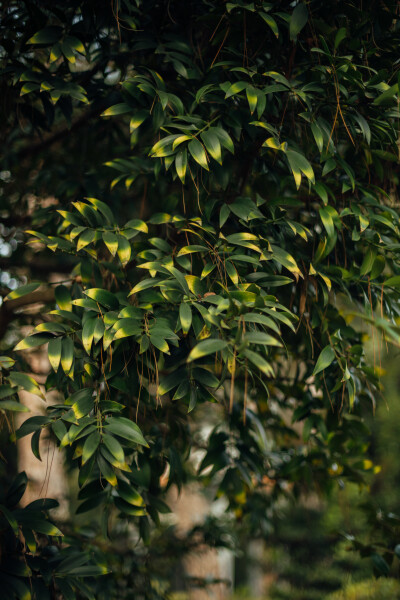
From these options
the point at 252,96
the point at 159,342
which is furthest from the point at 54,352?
the point at 252,96

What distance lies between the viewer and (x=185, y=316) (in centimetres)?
97

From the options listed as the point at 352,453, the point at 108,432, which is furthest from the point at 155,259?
the point at 352,453

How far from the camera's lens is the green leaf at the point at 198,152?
3.59ft

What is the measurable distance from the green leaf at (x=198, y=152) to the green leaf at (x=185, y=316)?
1.07 ft

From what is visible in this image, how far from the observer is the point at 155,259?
4.00ft

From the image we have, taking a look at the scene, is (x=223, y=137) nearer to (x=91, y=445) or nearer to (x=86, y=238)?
(x=86, y=238)

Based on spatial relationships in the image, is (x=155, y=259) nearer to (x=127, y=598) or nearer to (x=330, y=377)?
(x=330, y=377)

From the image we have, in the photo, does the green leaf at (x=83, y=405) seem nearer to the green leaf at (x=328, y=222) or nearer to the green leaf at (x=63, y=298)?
the green leaf at (x=63, y=298)

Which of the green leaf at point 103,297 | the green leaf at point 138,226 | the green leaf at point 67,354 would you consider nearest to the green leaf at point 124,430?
the green leaf at point 67,354

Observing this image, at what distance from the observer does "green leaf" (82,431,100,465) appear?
95 centimetres

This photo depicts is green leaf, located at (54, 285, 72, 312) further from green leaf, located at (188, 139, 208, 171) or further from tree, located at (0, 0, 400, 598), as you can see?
green leaf, located at (188, 139, 208, 171)

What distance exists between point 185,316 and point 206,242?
0.27 meters

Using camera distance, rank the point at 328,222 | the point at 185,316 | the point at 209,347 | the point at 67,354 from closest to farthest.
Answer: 1. the point at 209,347
2. the point at 185,316
3. the point at 67,354
4. the point at 328,222

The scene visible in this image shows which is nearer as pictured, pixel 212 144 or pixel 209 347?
pixel 209 347
